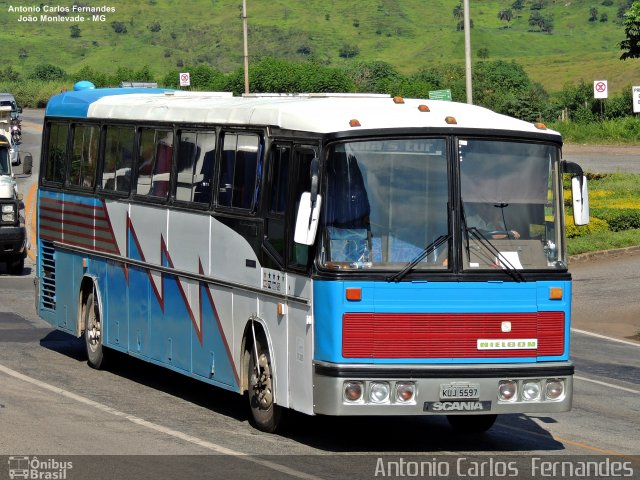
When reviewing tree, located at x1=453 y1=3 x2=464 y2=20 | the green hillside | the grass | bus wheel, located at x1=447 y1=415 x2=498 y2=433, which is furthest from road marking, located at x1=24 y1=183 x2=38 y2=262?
tree, located at x1=453 y1=3 x2=464 y2=20

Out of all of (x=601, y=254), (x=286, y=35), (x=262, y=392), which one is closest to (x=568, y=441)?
(x=262, y=392)

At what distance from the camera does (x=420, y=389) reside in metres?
12.4

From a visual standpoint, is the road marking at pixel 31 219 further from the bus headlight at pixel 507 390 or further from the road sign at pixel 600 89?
the road sign at pixel 600 89

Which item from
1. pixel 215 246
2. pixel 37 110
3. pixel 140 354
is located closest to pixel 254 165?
pixel 215 246

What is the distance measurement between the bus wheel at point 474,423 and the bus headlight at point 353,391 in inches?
81.8

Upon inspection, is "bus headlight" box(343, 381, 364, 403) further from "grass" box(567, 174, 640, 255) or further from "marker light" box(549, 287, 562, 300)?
"grass" box(567, 174, 640, 255)

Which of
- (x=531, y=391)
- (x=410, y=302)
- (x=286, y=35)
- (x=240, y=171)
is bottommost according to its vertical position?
(x=531, y=391)

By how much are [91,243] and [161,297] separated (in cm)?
244


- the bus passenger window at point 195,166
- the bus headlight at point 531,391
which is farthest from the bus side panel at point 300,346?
the bus passenger window at point 195,166

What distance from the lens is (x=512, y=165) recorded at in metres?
12.9

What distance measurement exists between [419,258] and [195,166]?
3796 mm

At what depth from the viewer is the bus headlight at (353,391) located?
12328mm

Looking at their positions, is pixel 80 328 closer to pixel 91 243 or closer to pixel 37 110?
pixel 91 243

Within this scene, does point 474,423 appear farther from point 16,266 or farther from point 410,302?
point 16,266
